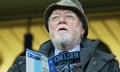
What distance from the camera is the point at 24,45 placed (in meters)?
8.19

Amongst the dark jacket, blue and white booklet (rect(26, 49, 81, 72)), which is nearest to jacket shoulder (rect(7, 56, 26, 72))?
the dark jacket

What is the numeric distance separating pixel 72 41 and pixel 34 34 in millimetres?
4733

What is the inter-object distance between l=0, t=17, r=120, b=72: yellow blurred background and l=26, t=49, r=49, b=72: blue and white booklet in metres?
4.70

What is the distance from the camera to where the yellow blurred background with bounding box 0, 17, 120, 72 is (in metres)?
7.95

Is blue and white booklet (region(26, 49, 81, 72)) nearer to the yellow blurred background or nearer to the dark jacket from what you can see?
the dark jacket

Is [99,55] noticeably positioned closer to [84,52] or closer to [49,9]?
[84,52]

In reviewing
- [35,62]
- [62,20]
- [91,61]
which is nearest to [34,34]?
[62,20]

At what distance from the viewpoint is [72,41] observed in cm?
355

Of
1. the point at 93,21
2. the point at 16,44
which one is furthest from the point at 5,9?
the point at 93,21

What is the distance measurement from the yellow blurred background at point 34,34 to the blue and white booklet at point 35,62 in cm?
470

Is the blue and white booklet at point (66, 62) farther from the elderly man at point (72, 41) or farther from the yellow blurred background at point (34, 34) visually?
the yellow blurred background at point (34, 34)

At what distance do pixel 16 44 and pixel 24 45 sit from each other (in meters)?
0.16

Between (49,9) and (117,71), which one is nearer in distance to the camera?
(117,71)

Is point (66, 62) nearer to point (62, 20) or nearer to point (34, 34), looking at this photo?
point (62, 20)
